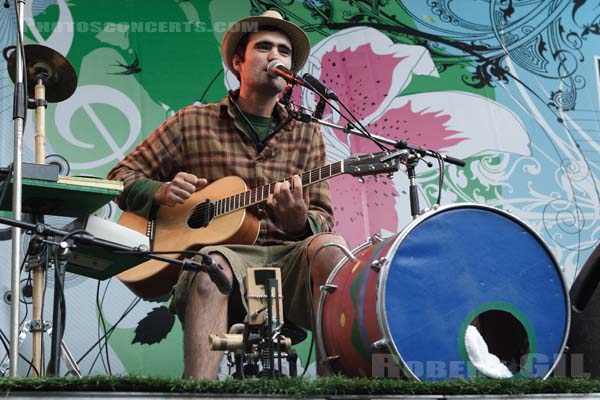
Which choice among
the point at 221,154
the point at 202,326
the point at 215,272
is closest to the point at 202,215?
the point at 221,154

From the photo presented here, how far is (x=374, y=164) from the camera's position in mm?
3486

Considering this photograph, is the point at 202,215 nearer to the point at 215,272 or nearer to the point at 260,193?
the point at 260,193

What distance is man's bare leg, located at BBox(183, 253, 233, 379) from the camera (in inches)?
124

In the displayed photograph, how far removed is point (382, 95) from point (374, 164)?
1.69 m

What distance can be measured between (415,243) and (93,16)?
2.73m

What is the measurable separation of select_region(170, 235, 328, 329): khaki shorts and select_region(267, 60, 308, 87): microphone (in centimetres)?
62

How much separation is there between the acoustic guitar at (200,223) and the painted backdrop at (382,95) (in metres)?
0.63

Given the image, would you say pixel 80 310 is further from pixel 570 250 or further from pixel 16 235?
pixel 570 250

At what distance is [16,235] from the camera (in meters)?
2.71

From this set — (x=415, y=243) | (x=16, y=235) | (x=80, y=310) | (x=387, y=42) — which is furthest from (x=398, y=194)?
(x=16, y=235)

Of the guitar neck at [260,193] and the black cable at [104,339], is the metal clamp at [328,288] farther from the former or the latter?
the black cable at [104,339]

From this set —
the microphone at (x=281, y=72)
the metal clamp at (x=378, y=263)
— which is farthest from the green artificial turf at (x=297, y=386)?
the microphone at (x=281, y=72)

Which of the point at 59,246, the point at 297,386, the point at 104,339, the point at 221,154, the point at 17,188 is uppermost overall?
the point at 221,154

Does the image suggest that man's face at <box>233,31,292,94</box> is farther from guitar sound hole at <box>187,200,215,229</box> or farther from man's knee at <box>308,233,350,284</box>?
man's knee at <box>308,233,350,284</box>
